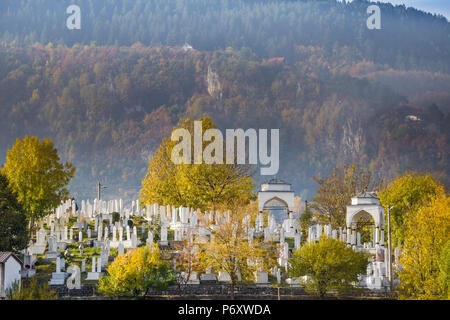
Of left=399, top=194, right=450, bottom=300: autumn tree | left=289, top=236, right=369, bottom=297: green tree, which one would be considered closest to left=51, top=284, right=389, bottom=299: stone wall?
left=289, top=236, right=369, bottom=297: green tree

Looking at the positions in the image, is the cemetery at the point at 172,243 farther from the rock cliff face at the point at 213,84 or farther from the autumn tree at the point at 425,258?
the rock cliff face at the point at 213,84

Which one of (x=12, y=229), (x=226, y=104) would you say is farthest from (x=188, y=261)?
(x=226, y=104)

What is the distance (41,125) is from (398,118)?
279 feet

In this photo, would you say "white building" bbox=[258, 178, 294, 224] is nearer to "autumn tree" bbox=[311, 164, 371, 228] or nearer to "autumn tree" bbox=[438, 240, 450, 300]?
"autumn tree" bbox=[311, 164, 371, 228]

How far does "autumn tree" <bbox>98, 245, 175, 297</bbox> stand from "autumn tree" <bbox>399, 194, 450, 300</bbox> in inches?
504

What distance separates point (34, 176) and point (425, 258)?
2816 cm

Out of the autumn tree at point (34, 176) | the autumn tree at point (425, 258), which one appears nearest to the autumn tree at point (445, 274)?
the autumn tree at point (425, 258)

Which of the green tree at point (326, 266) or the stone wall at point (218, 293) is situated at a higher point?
the green tree at point (326, 266)

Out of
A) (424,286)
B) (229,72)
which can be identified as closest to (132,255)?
(424,286)

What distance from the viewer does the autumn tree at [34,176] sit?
165ft

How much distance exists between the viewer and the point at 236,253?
136 feet

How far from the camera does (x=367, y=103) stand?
170m

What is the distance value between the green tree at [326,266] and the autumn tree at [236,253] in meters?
2.41

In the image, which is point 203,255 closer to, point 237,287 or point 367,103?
point 237,287
